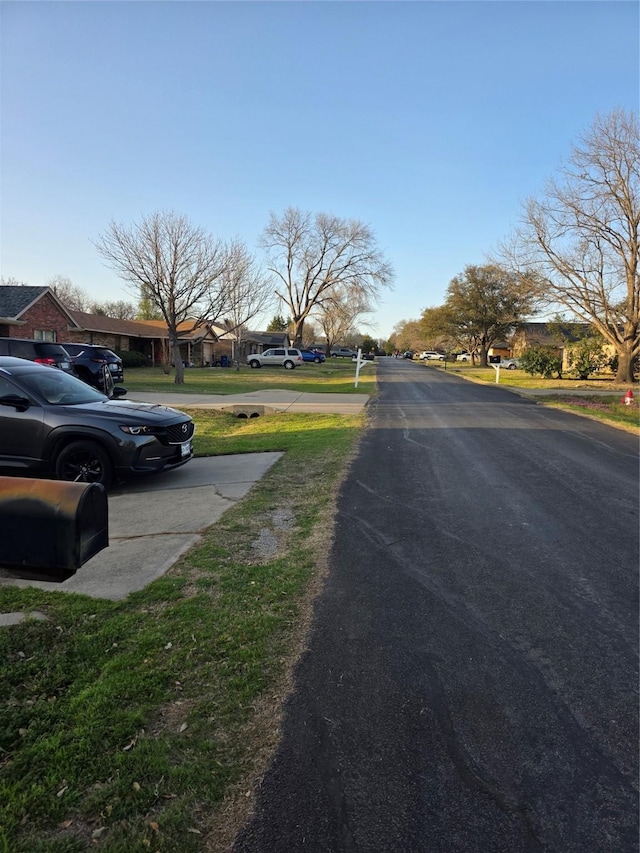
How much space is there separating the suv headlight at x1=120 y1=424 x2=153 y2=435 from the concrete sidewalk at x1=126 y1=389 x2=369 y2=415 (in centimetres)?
914

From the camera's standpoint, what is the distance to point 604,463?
9406mm

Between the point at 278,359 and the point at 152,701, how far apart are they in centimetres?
4781

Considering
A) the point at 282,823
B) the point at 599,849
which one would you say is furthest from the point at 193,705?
the point at 599,849

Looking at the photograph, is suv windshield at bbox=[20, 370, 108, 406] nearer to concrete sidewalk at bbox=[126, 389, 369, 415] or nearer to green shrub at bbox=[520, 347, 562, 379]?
concrete sidewalk at bbox=[126, 389, 369, 415]

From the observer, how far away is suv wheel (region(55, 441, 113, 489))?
676 cm

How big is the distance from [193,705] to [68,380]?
6.14 metres

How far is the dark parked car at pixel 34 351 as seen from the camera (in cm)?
1633

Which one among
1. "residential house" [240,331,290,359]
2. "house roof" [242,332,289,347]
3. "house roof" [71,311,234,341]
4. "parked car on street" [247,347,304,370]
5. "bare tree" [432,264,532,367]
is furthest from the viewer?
"house roof" [242,332,289,347]

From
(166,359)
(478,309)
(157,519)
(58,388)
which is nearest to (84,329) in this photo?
(166,359)

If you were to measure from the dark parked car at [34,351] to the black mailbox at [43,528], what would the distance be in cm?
1592

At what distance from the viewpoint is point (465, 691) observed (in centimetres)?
290

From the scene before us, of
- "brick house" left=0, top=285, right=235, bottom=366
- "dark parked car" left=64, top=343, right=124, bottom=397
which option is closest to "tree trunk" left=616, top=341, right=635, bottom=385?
"brick house" left=0, top=285, right=235, bottom=366

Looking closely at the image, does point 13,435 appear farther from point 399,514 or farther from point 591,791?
point 591,791

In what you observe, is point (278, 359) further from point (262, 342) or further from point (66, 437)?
point (66, 437)
